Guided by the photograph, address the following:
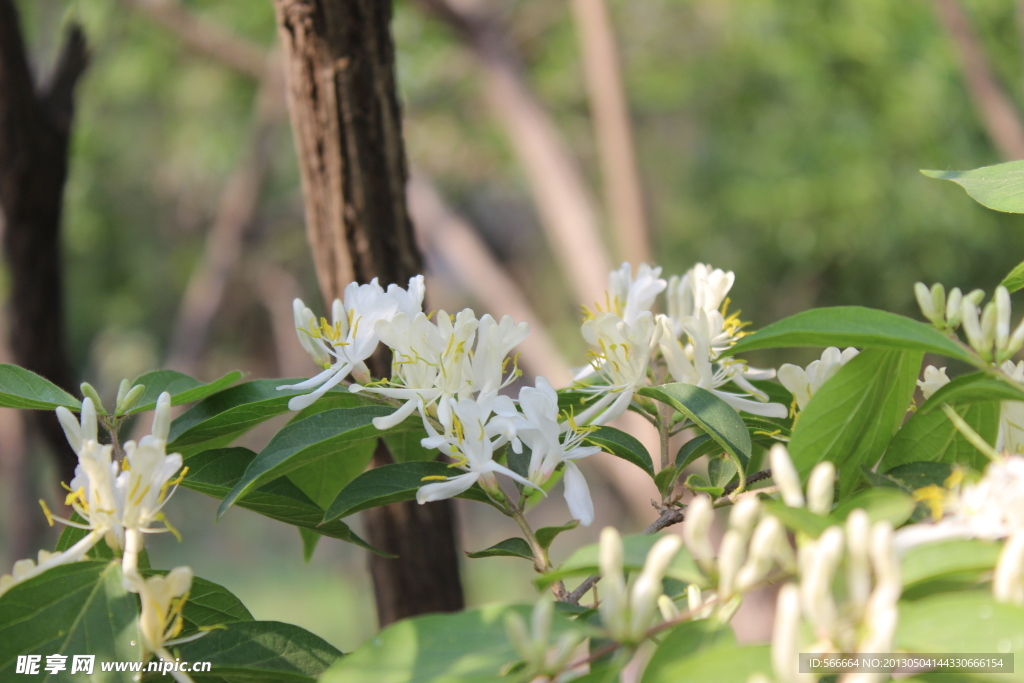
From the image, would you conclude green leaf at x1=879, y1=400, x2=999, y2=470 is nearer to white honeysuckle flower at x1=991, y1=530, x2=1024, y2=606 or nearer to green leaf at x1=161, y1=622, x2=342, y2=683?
white honeysuckle flower at x1=991, y1=530, x2=1024, y2=606

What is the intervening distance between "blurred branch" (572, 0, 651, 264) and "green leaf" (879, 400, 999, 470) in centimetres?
199

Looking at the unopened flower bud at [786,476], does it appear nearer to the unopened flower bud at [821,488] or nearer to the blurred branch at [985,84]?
the unopened flower bud at [821,488]

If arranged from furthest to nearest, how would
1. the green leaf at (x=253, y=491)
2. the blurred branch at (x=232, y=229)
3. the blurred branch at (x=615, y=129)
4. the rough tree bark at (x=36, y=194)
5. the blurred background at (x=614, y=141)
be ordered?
the blurred branch at (x=232, y=229) < the blurred background at (x=614, y=141) < the blurred branch at (x=615, y=129) < the rough tree bark at (x=36, y=194) < the green leaf at (x=253, y=491)

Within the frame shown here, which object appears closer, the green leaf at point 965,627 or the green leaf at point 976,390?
the green leaf at point 965,627

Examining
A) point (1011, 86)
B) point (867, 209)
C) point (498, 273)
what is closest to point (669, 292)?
point (498, 273)

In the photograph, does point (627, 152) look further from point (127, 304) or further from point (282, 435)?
point (127, 304)

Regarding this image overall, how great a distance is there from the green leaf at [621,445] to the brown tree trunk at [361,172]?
0.33 meters

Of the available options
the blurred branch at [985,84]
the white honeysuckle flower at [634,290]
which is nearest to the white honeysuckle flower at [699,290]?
the white honeysuckle flower at [634,290]

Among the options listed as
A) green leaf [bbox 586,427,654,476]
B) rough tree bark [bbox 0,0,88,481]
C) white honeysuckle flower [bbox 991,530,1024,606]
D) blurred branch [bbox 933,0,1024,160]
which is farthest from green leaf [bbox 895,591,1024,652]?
blurred branch [bbox 933,0,1024,160]

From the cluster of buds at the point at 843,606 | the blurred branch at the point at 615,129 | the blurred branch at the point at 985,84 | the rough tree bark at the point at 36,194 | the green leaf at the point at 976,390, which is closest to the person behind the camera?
the cluster of buds at the point at 843,606

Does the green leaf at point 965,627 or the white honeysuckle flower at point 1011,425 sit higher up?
the white honeysuckle flower at point 1011,425

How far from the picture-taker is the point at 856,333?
39 centimetres

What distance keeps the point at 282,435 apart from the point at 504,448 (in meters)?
0.16

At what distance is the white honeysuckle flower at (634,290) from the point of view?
59cm
